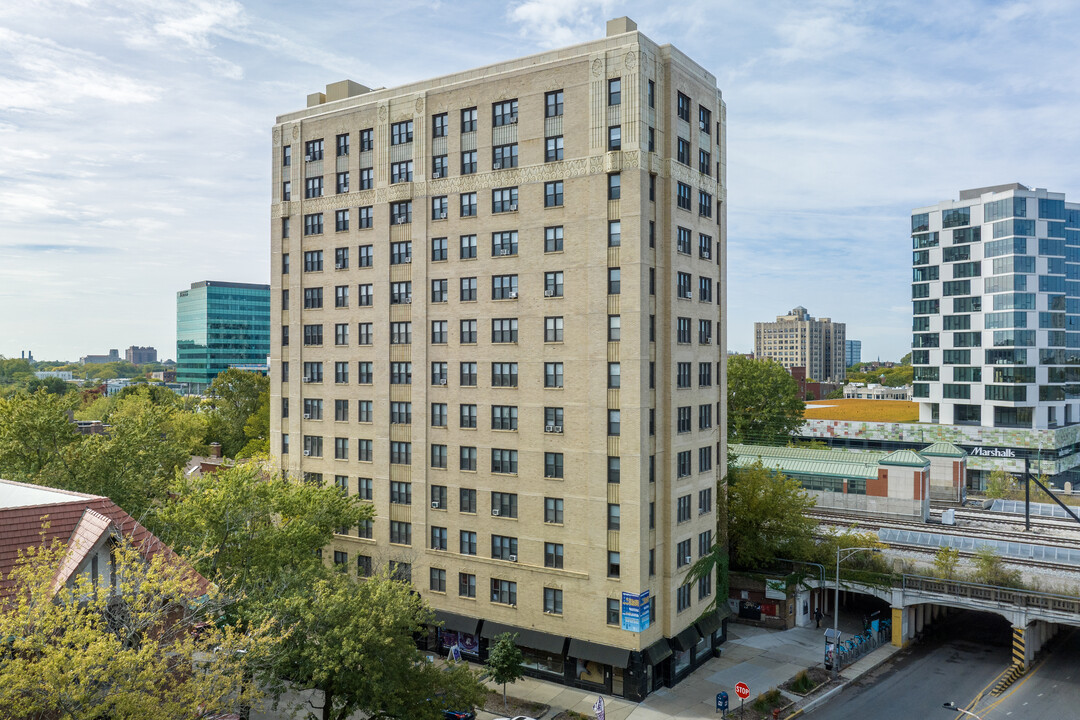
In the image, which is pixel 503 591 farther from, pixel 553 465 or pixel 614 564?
pixel 553 465

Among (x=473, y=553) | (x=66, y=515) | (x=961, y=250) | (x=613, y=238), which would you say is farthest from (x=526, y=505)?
(x=961, y=250)

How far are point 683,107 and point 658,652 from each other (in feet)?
108

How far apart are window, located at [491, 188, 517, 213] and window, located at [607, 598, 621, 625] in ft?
79.3

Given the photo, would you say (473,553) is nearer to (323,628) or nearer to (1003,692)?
(323,628)

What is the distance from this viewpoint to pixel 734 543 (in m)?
57.6

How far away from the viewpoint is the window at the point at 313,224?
184ft

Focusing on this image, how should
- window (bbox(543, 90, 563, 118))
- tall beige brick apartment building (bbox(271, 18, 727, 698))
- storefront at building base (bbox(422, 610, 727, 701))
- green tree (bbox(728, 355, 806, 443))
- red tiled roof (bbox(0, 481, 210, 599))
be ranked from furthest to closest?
green tree (bbox(728, 355, 806, 443)) → window (bbox(543, 90, 563, 118)) → tall beige brick apartment building (bbox(271, 18, 727, 698)) → storefront at building base (bbox(422, 610, 727, 701)) → red tiled roof (bbox(0, 481, 210, 599))

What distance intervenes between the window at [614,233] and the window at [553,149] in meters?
5.61

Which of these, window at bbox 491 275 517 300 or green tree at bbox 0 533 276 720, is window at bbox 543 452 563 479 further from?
green tree at bbox 0 533 276 720

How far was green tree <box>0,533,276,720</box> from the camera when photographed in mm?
19158

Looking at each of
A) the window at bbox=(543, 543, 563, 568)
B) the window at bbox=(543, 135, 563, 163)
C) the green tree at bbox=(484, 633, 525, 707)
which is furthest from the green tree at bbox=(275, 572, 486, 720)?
the window at bbox=(543, 135, 563, 163)

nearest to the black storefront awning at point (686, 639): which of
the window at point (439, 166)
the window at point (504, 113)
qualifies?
the window at point (439, 166)

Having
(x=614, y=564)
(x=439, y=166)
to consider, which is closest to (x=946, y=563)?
(x=614, y=564)

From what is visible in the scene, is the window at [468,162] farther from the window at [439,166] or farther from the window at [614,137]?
the window at [614,137]
